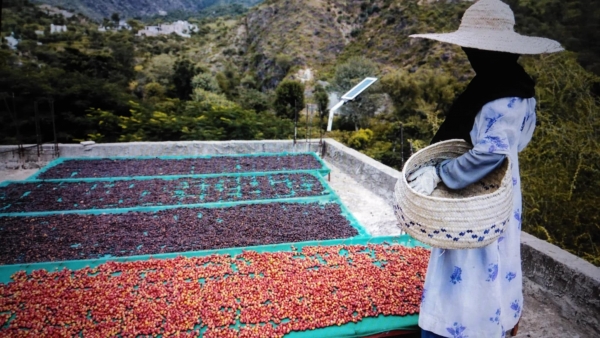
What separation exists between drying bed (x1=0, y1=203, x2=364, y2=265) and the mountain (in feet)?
195

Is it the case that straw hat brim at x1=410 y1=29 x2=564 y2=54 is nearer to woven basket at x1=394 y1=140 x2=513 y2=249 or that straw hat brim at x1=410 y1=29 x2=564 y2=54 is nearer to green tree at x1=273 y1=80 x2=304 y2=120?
woven basket at x1=394 y1=140 x2=513 y2=249

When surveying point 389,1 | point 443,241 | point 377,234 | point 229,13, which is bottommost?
point 377,234

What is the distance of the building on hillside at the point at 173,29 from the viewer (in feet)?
194

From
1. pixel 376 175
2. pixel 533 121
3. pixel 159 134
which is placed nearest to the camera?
pixel 533 121

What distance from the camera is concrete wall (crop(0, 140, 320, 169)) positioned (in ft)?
17.4

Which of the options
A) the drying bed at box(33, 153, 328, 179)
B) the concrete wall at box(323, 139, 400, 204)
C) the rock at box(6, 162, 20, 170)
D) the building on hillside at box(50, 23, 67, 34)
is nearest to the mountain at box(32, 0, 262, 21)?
the building on hillside at box(50, 23, 67, 34)

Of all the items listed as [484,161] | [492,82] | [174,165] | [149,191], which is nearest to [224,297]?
[484,161]

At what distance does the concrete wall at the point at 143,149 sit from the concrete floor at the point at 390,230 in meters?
0.25

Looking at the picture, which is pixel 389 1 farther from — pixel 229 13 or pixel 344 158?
pixel 229 13

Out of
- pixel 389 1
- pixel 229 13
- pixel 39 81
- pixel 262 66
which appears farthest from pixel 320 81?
pixel 229 13

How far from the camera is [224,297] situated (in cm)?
228

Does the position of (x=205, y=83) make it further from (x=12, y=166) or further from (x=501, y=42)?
(x=501, y=42)

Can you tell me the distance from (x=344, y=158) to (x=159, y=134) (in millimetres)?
4337

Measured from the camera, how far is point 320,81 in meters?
30.7
